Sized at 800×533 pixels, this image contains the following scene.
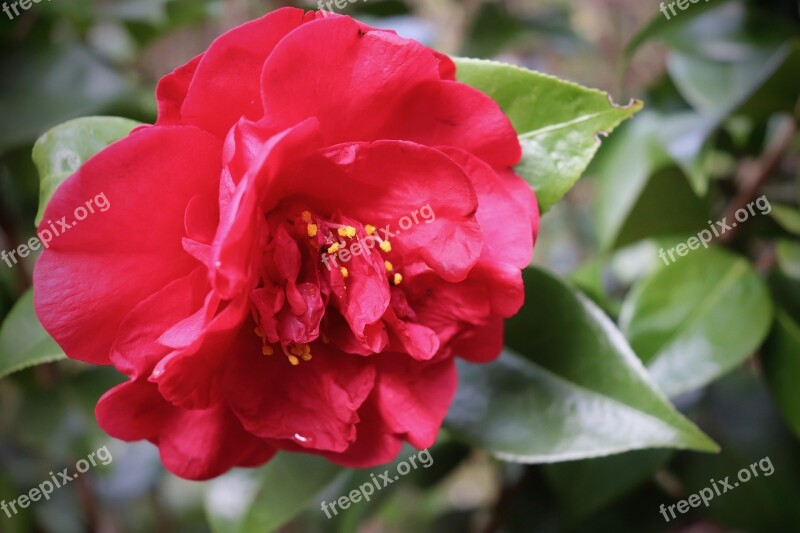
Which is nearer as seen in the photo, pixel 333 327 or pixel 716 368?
pixel 333 327

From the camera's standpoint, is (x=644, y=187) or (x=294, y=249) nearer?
(x=294, y=249)

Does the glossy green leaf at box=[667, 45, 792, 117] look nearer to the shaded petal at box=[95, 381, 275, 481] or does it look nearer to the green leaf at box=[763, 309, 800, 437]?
the green leaf at box=[763, 309, 800, 437]

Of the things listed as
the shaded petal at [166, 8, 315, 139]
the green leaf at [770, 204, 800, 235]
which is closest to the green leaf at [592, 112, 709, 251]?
the green leaf at [770, 204, 800, 235]

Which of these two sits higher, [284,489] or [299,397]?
[299,397]

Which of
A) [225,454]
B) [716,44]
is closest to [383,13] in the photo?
[716,44]

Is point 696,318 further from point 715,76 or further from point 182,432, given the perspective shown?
point 182,432

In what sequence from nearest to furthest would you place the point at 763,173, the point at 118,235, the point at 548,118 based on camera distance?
the point at 118,235 < the point at 548,118 < the point at 763,173

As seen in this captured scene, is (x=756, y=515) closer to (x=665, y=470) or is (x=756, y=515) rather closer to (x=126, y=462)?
(x=665, y=470)

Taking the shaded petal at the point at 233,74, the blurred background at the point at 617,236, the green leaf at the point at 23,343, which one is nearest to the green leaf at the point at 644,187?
the blurred background at the point at 617,236

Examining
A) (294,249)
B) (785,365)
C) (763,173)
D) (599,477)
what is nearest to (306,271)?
(294,249)
